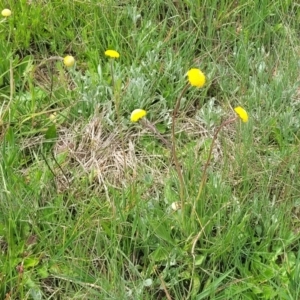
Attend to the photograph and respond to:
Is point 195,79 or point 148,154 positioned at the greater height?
point 195,79

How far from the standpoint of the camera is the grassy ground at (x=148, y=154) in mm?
1769

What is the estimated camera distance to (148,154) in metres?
2.18

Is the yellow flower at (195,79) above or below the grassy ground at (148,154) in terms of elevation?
above

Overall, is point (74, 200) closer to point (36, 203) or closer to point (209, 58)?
point (36, 203)

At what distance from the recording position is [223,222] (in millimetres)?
1863

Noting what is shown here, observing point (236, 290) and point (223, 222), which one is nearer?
point (236, 290)

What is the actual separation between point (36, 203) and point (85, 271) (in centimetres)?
32

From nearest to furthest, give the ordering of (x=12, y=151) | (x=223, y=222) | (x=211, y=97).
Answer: (x=223, y=222)
(x=12, y=151)
(x=211, y=97)

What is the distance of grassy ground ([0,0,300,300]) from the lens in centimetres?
177

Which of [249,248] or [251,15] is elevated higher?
[251,15]

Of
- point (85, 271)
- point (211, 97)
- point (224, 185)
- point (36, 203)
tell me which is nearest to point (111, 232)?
point (85, 271)

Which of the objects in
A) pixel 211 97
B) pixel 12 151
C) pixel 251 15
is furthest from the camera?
pixel 251 15

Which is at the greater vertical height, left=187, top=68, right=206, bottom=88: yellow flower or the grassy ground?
left=187, top=68, right=206, bottom=88: yellow flower

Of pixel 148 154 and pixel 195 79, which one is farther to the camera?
pixel 148 154
